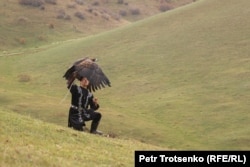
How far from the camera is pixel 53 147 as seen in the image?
1359 centimetres

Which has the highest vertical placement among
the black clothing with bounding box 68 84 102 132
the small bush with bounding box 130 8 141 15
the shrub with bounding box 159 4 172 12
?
the shrub with bounding box 159 4 172 12

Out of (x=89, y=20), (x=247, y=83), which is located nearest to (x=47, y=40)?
(x=89, y=20)

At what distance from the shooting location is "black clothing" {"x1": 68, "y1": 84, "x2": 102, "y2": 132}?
1712 centimetres

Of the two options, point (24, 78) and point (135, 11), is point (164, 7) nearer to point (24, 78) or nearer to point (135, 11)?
point (135, 11)

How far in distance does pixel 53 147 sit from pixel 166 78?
26.6 metres

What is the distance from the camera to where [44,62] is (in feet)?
166

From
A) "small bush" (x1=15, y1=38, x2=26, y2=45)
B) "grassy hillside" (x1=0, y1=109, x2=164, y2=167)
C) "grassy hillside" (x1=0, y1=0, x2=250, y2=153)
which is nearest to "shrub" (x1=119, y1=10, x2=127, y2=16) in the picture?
"small bush" (x1=15, y1=38, x2=26, y2=45)

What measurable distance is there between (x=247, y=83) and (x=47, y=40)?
126ft

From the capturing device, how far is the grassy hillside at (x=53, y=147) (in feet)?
38.5

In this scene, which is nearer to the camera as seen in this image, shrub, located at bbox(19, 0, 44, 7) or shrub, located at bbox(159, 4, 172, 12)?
shrub, located at bbox(19, 0, 44, 7)

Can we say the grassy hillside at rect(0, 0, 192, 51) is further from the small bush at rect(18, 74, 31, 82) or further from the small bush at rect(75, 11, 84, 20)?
the small bush at rect(18, 74, 31, 82)

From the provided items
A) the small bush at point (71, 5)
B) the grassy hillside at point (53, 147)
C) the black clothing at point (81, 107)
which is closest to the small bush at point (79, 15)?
the small bush at point (71, 5)

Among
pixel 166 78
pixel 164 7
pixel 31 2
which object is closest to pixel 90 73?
pixel 166 78

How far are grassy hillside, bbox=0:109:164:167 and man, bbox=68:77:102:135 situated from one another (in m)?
0.86
